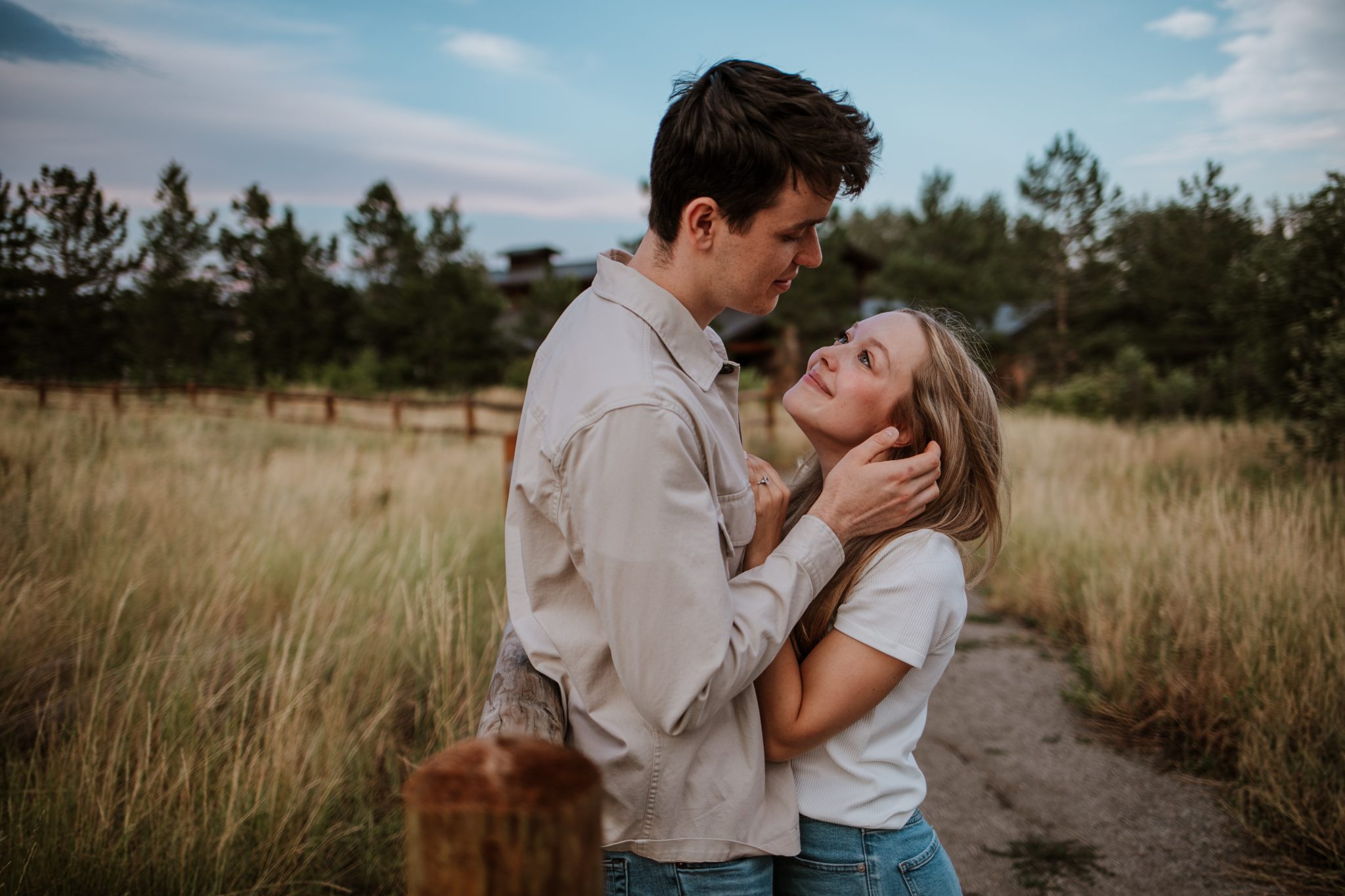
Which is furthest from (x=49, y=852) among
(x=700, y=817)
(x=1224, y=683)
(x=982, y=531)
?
(x=1224, y=683)

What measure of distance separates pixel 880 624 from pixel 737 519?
1.25 ft

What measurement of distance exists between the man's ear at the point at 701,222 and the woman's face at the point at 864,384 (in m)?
0.46

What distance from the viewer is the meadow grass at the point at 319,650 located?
2412mm

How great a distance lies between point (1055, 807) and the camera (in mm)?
3543

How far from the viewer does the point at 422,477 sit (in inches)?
310

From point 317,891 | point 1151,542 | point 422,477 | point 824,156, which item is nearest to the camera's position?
point 824,156

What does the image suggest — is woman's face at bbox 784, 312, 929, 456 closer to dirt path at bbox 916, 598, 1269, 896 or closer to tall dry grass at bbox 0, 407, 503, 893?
tall dry grass at bbox 0, 407, 503, 893

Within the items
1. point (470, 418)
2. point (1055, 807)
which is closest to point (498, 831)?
point (1055, 807)

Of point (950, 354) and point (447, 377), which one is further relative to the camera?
point (447, 377)

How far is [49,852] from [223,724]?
813mm

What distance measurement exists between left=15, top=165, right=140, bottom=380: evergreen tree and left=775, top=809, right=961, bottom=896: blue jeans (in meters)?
7.40

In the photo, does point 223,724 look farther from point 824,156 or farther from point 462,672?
point 824,156

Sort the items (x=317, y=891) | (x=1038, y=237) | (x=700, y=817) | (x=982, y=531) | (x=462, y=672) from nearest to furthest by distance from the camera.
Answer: (x=700, y=817) < (x=982, y=531) < (x=317, y=891) < (x=462, y=672) < (x=1038, y=237)

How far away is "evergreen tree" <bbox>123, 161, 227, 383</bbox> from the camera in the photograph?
374 inches
